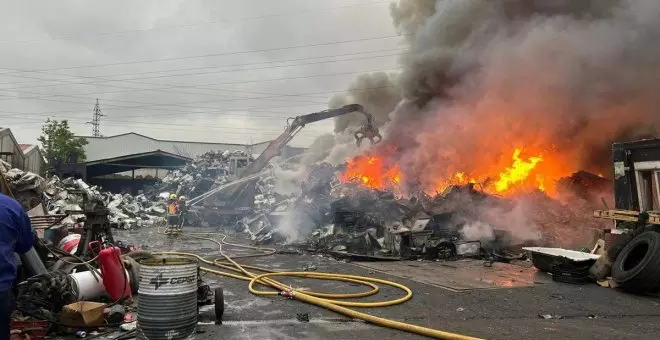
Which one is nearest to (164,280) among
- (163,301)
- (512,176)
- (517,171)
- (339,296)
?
(163,301)

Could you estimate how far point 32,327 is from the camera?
14.9 ft

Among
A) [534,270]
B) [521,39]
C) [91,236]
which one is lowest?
[534,270]

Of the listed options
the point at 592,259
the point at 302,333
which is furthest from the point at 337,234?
the point at 302,333

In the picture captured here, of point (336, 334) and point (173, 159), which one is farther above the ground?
point (173, 159)

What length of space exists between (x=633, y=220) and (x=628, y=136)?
8.32m

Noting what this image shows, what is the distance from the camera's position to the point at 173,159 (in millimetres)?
32812

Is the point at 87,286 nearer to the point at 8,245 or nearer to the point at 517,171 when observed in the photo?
the point at 8,245

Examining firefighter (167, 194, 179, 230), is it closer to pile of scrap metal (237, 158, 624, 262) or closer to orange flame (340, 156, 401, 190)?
pile of scrap metal (237, 158, 624, 262)

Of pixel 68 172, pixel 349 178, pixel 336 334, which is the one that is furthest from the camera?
pixel 68 172

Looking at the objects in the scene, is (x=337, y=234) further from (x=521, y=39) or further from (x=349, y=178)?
(x=521, y=39)

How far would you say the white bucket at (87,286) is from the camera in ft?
18.0

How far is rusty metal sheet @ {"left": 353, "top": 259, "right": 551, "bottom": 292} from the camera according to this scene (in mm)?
8000

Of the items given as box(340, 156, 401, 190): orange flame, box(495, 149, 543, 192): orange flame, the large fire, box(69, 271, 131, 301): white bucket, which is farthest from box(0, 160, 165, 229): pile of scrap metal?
box(495, 149, 543, 192): orange flame

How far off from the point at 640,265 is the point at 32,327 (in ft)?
29.3
